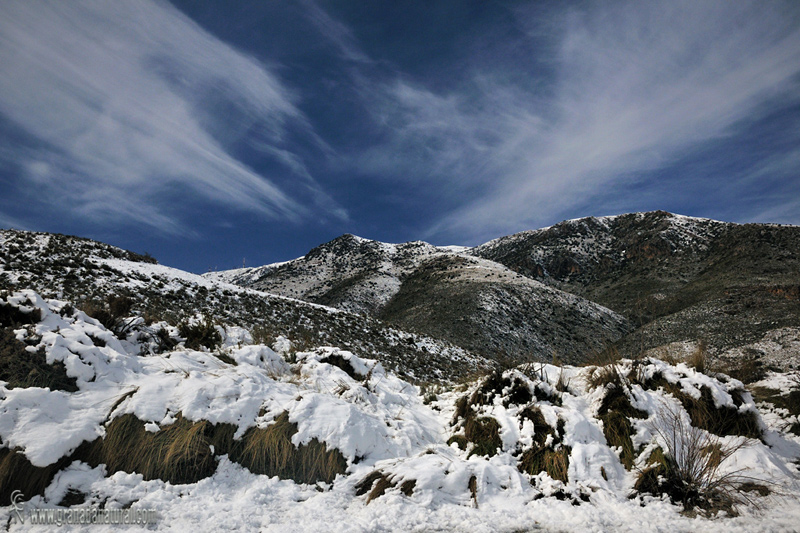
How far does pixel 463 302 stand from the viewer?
143ft

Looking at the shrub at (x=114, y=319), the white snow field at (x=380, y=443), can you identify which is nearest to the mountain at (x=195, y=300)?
the shrub at (x=114, y=319)

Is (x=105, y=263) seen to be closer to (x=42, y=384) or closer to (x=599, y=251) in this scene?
(x=42, y=384)

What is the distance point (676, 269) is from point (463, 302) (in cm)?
5165

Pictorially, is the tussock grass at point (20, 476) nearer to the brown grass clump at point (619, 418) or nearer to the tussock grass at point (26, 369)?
the tussock grass at point (26, 369)

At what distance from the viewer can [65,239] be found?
26.2 m

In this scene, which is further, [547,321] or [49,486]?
[547,321]

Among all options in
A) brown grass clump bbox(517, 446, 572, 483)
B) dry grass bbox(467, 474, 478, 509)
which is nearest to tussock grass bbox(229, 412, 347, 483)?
dry grass bbox(467, 474, 478, 509)

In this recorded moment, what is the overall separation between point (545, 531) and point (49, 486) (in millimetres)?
4931

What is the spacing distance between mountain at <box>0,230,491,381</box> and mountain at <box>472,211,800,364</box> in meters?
12.7

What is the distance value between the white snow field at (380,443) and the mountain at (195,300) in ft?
32.6

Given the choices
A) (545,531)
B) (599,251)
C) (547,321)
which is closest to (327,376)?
(545,531)

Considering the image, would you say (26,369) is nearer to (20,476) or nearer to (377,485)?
(20,476)

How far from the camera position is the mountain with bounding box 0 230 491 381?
16.7 metres

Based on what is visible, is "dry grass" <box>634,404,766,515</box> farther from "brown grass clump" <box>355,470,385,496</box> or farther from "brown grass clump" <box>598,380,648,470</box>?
"brown grass clump" <box>355,470,385,496</box>
